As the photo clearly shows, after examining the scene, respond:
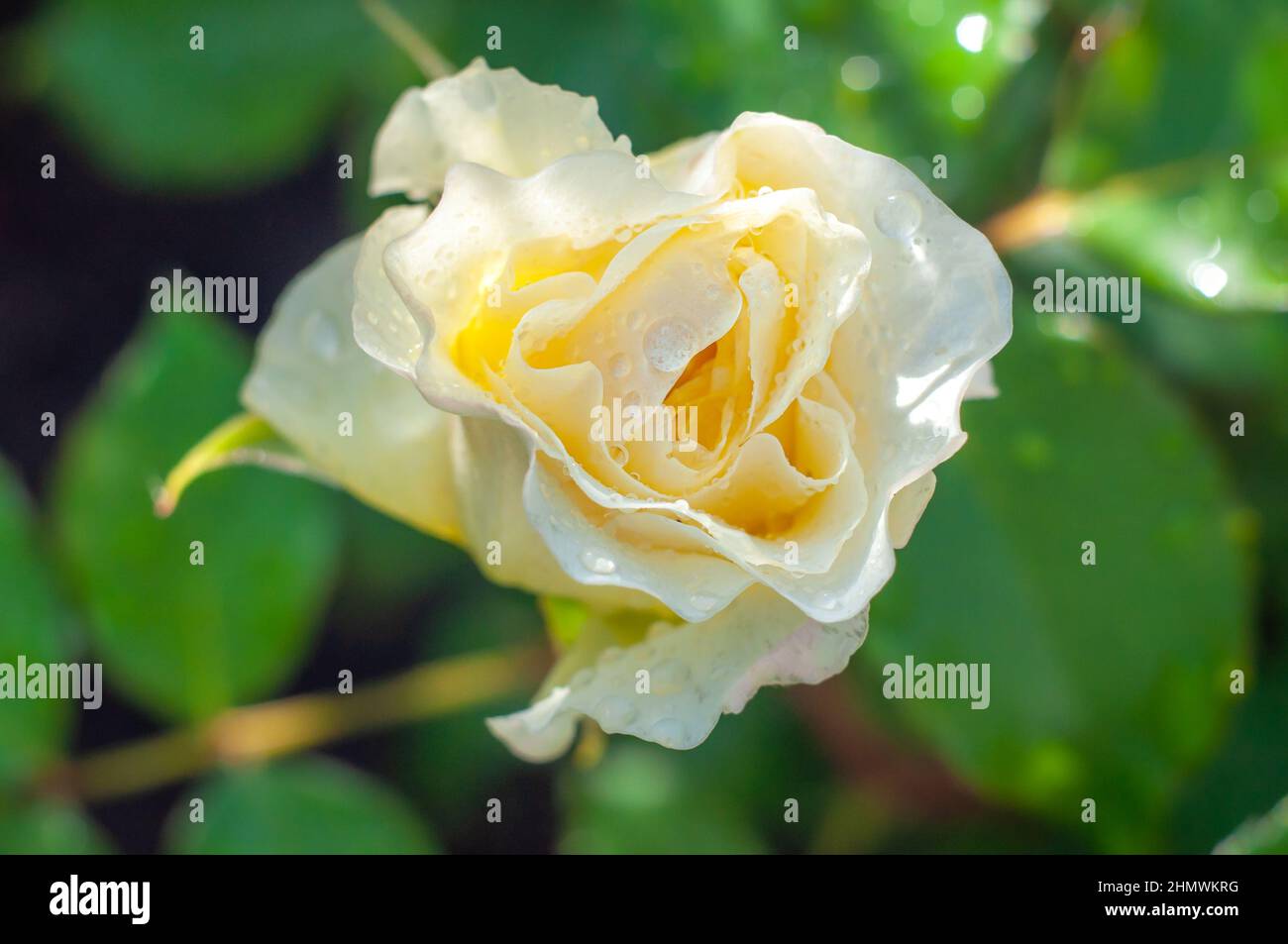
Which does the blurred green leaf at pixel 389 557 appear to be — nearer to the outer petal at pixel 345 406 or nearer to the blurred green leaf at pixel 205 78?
the blurred green leaf at pixel 205 78

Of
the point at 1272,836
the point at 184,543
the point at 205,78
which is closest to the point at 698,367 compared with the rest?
the point at 1272,836

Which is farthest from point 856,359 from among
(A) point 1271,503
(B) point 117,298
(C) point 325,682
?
(B) point 117,298

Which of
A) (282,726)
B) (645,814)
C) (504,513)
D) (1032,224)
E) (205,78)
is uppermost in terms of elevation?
(205,78)

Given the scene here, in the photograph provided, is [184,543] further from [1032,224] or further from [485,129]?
[1032,224]

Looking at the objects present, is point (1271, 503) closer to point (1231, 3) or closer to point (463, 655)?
point (1231, 3)

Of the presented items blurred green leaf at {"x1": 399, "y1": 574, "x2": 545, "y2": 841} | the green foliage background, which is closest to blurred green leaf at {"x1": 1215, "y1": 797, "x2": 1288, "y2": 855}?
the green foliage background

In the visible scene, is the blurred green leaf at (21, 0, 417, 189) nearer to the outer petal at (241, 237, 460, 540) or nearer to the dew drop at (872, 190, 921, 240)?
the outer petal at (241, 237, 460, 540)

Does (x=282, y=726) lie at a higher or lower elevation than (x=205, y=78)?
lower
